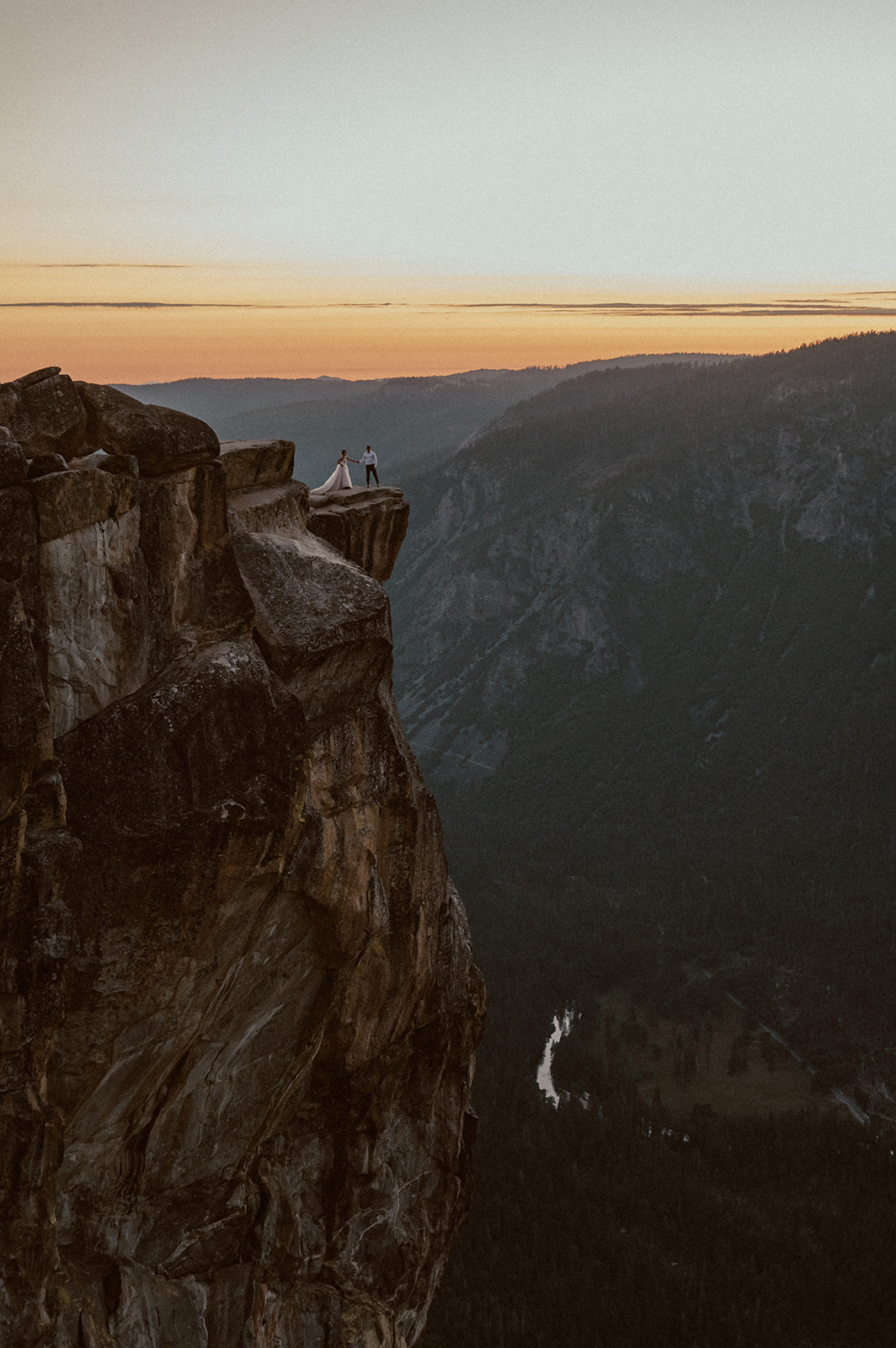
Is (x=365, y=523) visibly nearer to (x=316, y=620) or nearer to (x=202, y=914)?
(x=316, y=620)

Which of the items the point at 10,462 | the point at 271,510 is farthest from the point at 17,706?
the point at 271,510

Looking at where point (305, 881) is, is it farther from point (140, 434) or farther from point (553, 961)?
point (553, 961)

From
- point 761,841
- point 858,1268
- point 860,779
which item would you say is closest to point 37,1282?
point 858,1268

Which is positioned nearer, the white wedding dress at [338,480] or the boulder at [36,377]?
the boulder at [36,377]

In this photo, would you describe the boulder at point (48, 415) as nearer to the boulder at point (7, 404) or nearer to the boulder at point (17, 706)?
the boulder at point (7, 404)

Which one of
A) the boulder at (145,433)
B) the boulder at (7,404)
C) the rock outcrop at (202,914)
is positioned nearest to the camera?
the rock outcrop at (202,914)

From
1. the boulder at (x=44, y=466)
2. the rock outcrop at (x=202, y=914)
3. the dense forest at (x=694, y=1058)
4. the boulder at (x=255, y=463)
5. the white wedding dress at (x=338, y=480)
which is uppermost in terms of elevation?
the boulder at (x=44, y=466)

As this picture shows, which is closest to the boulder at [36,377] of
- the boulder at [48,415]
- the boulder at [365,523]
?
the boulder at [48,415]

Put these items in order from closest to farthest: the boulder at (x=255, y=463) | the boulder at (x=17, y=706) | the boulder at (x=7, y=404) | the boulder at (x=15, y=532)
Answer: the boulder at (x=17, y=706) < the boulder at (x=15, y=532) < the boulder at (x=7, y=404) < the boulder at (x=255, y=463)

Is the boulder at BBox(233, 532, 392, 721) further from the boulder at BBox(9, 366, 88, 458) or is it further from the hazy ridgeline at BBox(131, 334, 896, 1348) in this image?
the hazy ridgeline at BBox(131, 334, 896, 1348)
